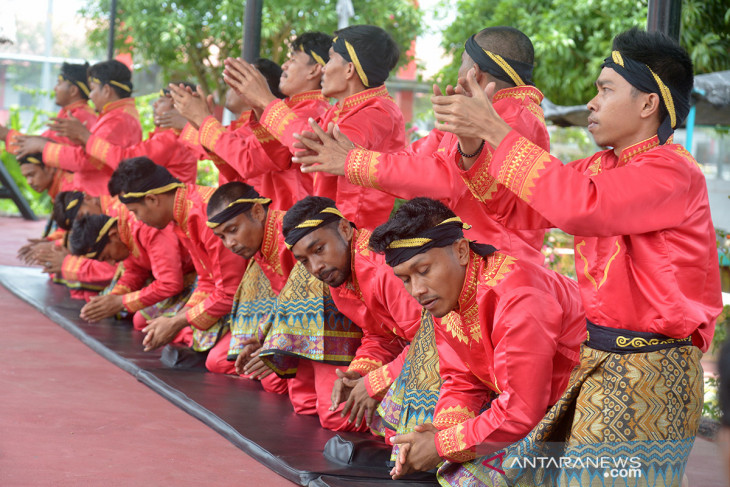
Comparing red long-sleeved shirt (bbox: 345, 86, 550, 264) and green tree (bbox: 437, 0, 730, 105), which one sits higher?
green tree (bbox: 437, 0, 730, 105)

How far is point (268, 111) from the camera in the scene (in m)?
3.64

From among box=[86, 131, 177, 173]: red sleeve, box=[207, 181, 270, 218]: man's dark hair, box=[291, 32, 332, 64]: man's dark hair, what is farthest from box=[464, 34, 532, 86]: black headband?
box=[86, 131, 177, 173]: red sleeve

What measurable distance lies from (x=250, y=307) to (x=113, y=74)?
2.90m

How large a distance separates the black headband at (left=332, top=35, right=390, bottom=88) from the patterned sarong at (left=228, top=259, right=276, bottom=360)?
1078mm

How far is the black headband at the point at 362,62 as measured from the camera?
3.71 metres

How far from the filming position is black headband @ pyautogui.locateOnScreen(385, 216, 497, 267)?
2.59 m

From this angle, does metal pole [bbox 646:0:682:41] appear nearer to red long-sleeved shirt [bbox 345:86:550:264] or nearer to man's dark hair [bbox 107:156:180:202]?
red long-sleeved shirt [bbox 345:86:550:264]

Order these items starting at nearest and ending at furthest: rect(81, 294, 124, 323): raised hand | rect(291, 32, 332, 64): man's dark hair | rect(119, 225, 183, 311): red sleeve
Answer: rect(291, 32, 332, 64): man's dark hair
rect(119, 225, 183, 311): red sleeve
rect(81, 294, 124, 323): raised hand

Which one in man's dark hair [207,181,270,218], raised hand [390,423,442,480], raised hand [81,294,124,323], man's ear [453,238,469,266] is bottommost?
raised hand [81,294,124,323]

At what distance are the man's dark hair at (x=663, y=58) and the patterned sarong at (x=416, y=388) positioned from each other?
108 centimetres

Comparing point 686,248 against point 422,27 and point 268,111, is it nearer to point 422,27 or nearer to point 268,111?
point 268,111

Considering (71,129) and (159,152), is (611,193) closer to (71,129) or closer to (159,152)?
(159,152)

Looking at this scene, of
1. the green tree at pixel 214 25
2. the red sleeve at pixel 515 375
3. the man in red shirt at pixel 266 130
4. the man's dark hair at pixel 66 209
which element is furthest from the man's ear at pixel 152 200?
the green tree at pixel 214 25

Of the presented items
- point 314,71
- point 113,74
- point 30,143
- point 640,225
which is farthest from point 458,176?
point 30,143
